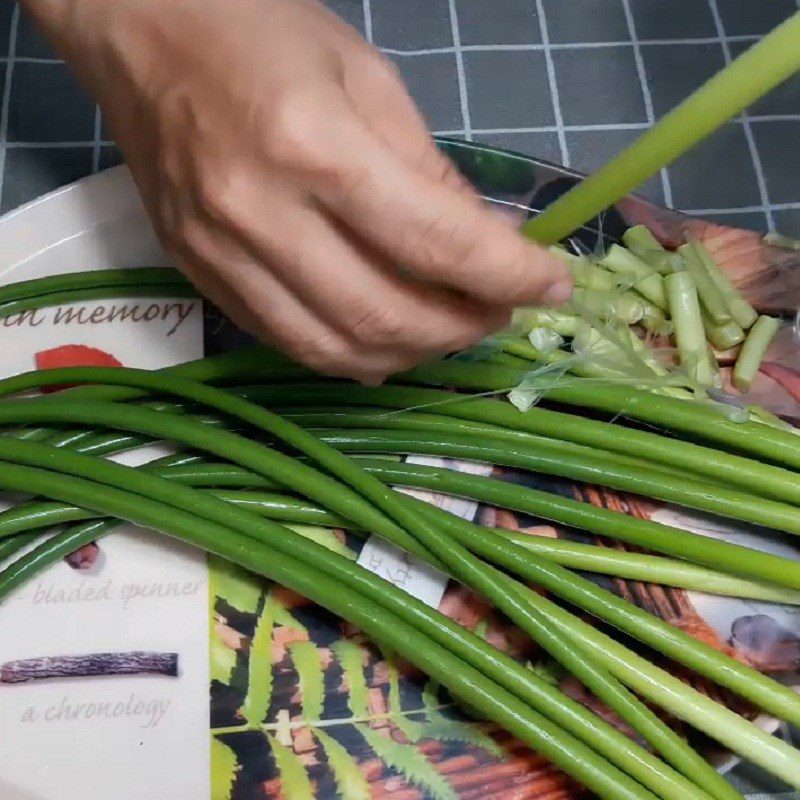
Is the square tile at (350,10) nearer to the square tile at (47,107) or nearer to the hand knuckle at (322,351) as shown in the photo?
the square tile at (47,107)

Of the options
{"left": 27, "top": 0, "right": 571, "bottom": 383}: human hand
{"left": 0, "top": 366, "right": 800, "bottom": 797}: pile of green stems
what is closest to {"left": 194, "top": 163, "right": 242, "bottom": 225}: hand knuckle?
{"left": 27, "top": 0, "right": 571, "bottom": 383}: human hand

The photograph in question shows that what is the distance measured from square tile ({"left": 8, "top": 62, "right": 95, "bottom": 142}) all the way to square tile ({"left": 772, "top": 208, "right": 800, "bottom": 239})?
99 centimetres

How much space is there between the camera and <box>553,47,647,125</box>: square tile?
1.24 meters

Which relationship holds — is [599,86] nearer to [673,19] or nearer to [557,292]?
[673,19]

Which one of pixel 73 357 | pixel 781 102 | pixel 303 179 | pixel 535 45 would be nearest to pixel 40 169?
pixel 73 357

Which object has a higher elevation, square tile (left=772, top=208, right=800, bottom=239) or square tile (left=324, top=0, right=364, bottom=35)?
square tile (left=324, top=0, right=364, bottom=35)

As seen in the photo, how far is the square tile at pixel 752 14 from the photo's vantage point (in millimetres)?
1294

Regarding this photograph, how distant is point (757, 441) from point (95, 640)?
635 millimetres

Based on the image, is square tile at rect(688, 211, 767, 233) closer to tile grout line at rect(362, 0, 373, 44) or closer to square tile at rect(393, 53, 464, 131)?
square tile at rect(393, 53, 464, 131)

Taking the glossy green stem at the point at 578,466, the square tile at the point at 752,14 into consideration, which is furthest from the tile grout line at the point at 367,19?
the glossy green stem at the point at 578,466

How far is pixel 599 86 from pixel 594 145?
0.11m

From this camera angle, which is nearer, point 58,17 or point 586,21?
point 58,17

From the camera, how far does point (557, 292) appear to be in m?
0.51

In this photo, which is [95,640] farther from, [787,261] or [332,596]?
[787,261]
